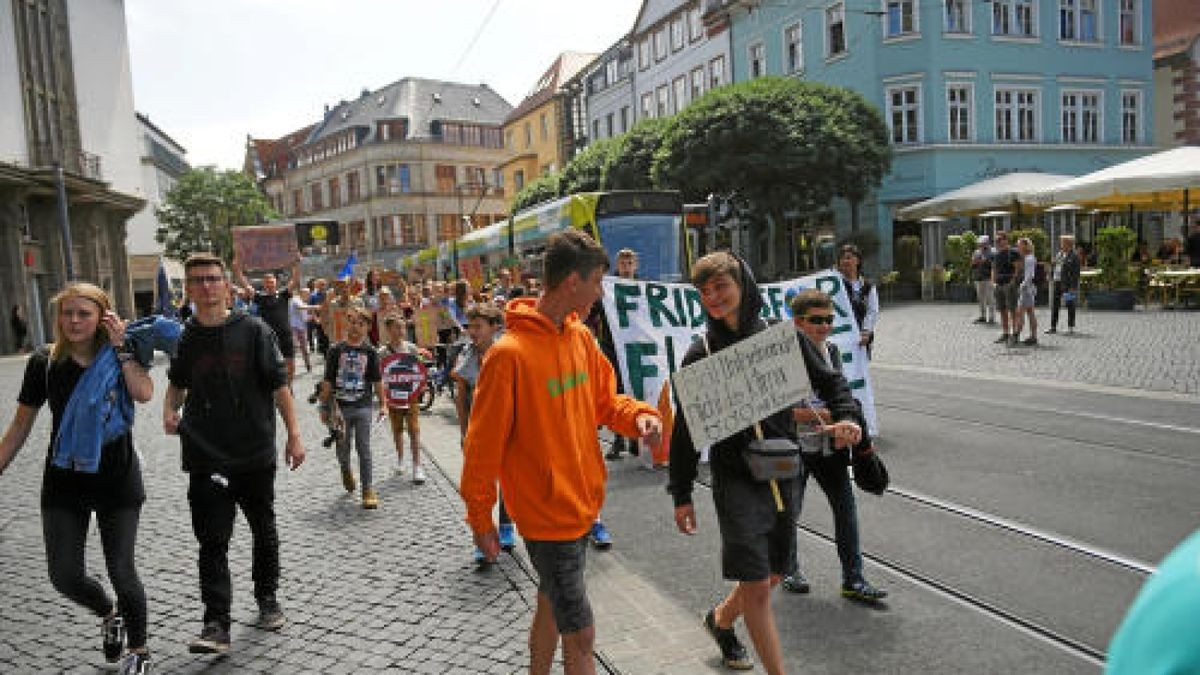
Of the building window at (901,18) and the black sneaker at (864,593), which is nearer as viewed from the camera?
the black sneaker at (864,593)

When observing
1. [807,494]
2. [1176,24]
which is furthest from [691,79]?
[807,494]

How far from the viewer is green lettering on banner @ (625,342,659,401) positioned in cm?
805

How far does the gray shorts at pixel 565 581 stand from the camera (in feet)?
9.84

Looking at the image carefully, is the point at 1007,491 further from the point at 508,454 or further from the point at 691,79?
the point at 691,79

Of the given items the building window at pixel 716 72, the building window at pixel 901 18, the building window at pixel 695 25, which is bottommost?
the building window at pixel 901 18

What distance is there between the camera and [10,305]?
99.9ft

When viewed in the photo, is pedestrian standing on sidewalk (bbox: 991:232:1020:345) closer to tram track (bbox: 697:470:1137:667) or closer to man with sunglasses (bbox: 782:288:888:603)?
tram track (bbox: 697:470:1137:667)

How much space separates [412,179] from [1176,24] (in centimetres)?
5838

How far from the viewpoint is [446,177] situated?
80688 mm

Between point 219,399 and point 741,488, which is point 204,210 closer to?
point 219,399

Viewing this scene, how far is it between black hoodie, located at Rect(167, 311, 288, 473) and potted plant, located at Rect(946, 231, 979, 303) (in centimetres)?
2310

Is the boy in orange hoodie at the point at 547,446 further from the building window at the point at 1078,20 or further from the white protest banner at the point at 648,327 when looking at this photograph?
the building window at the point at 1078,20

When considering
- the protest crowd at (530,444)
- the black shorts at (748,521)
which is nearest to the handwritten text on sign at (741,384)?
the protest crowd at (530,444)

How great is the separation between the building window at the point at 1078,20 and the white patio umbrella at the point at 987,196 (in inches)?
475
